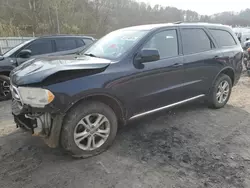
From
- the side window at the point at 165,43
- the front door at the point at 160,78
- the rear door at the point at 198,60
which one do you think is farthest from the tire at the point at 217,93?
the side window at the point at 165,43

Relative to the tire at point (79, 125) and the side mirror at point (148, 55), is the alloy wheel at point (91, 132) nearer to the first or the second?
the tire at point (79, 125)

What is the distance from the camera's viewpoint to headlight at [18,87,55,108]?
2.51 m

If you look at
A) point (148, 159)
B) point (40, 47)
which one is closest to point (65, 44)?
point (40, 47)

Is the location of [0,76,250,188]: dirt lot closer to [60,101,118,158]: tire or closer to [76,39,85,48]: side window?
[60,101,118,158]: tire

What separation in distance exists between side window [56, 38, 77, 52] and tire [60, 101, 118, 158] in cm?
433

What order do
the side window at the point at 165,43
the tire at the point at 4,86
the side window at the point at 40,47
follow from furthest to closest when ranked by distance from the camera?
the side window at the point at 40,47 < the tire at the point at 4,86 < the side window at the point at 165,43

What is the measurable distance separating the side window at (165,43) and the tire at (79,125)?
49.4 inches

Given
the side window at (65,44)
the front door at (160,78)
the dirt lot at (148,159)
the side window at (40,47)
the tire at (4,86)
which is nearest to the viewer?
the dirt lot at (148,159)

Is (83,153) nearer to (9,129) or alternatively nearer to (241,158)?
(9,129)

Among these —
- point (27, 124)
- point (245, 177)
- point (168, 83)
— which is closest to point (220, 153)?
point (245, 177)

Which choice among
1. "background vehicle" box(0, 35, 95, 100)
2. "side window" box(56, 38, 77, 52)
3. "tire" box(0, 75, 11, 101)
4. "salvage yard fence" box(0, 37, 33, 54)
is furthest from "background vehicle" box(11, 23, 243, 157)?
"salvage yard fence" box(0, 37, 33, 54)

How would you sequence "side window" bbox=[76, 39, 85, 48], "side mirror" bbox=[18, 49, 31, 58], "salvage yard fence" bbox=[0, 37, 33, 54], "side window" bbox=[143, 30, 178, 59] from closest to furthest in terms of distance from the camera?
"side window" bbox=[143, 30, 178, 59], "side mirror" bbox=[18, 49, 31, 58], "side window" bbox=[76, 39, 85, 48], "salvage yard fence" bbox=[0, 37, 33, 54]

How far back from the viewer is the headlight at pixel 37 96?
8.23ft

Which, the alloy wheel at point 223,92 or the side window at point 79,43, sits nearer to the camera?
the alloy wheel at point 223,92
